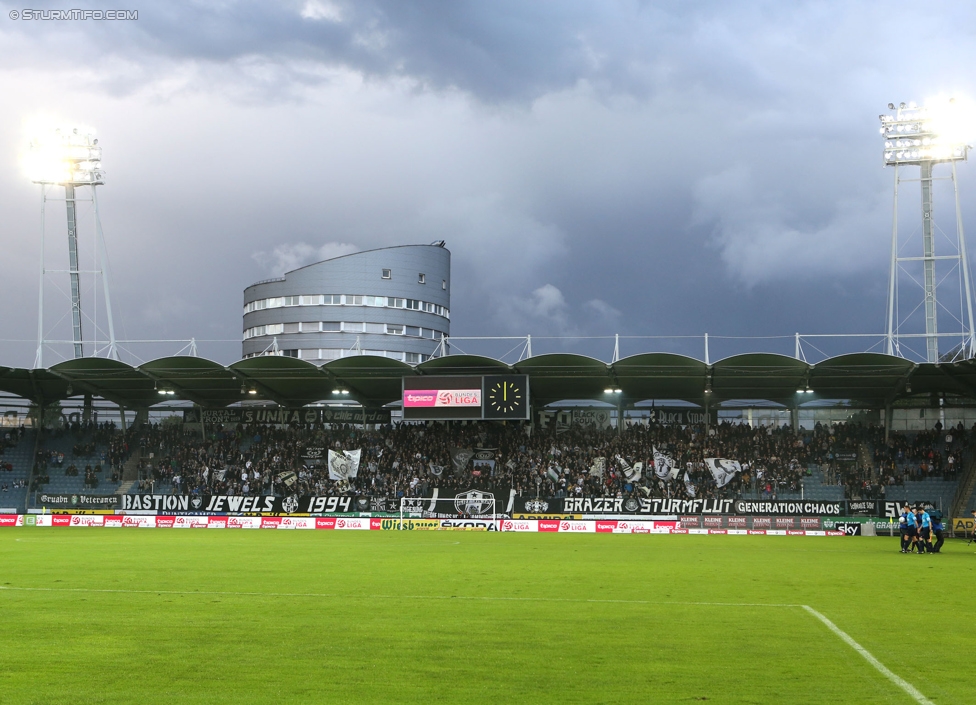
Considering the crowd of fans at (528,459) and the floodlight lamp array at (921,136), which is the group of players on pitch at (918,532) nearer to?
the crowd of fans at (528,459)

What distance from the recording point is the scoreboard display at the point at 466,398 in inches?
1993

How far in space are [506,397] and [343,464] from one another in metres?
11.4

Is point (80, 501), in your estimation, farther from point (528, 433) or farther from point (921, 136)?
point (921, 136)

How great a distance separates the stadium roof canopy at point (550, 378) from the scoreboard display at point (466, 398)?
741 millimetres

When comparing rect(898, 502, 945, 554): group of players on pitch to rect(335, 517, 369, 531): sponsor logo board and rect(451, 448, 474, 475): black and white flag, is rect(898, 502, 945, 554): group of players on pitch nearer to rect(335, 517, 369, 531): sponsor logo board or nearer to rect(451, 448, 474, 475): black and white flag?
rect(335, 517, 369, 531): sponsor logo board

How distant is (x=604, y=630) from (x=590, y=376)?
130ft

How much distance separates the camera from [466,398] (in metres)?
51.1

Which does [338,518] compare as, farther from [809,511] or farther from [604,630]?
[604,630]

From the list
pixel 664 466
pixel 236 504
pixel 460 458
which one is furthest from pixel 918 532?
pixel 236 504

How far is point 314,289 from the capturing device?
95375mm

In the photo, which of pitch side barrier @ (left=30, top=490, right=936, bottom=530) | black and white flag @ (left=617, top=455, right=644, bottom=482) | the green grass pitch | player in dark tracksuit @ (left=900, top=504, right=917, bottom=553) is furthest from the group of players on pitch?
black and white flag @ (left=617, top=455, right=644, bottom=482)

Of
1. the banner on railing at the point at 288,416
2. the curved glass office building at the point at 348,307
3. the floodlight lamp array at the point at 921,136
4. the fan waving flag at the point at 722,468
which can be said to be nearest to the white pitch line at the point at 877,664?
the fan waving flag at the point at 722,468

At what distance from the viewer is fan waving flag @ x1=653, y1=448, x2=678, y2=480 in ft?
169

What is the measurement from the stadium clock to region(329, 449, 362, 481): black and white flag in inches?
373
